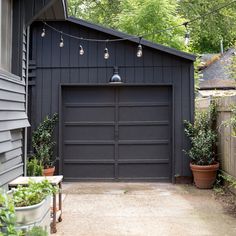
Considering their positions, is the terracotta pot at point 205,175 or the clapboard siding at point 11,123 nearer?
the clapboard siding at point 11,123

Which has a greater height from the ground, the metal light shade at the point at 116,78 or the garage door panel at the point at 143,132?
the metal light shade at the point at 116,78

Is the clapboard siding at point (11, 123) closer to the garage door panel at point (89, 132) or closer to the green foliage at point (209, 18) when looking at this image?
the garage door panel at point (89, 132)

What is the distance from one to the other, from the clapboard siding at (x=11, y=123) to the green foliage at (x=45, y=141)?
6.38 feet

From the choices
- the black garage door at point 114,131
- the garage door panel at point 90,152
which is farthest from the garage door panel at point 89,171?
the garage door panel at point 90,152

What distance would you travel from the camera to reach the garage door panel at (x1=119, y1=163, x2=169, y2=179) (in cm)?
716

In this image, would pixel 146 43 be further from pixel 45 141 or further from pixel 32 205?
pixel 32 205

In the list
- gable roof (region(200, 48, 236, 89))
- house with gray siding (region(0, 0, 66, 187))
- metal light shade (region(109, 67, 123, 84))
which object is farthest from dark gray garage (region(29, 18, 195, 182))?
gable roof (region(200, 48, 236, 89))

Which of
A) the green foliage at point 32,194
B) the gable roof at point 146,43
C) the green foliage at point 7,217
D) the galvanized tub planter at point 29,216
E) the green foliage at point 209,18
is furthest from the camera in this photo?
the green foliage at point 209,18

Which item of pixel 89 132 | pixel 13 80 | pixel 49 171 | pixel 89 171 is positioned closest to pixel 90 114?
pixel 89 132

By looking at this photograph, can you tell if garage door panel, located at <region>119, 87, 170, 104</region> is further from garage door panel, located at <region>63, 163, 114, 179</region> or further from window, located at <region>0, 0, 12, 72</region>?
window, located at <region>0, 0, 12, 72</region>

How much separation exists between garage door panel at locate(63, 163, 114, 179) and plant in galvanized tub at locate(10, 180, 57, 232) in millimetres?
3752

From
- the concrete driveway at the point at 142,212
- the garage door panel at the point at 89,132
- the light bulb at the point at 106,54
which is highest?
the light bulb at the point at 106,54

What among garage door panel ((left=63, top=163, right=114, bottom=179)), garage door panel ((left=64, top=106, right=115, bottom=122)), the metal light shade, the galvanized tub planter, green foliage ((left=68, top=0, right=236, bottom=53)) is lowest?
garage door panel ((left=63, top=163, right=114, bottom=179))

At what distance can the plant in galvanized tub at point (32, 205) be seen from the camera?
2.88 meters
